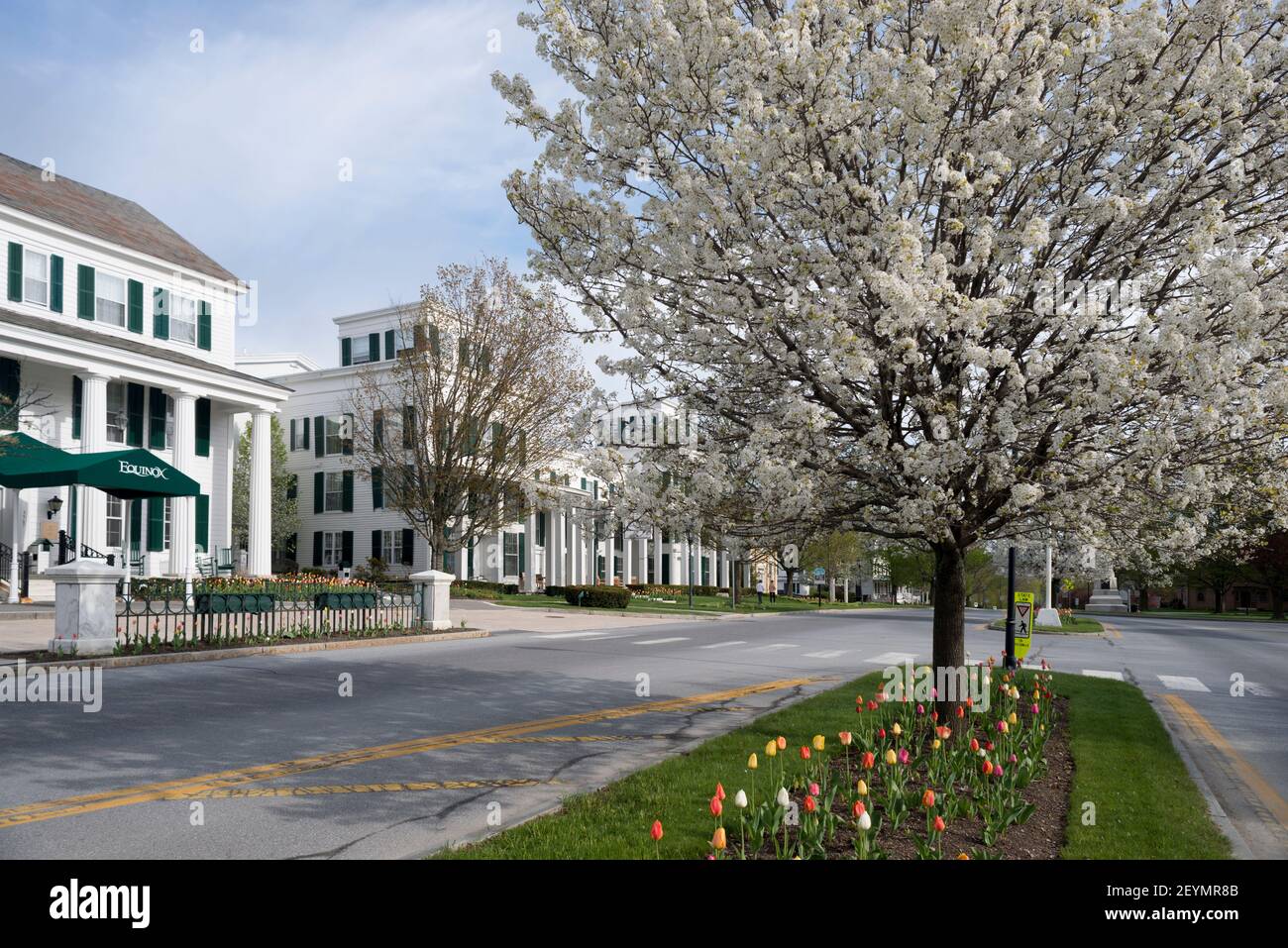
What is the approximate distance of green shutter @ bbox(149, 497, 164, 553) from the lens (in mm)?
29406

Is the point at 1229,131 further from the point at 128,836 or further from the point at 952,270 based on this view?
the point at 128,836

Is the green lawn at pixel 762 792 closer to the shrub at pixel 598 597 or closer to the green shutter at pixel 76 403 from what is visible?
the green shutter at pixel 76 403

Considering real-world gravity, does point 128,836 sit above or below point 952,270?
below

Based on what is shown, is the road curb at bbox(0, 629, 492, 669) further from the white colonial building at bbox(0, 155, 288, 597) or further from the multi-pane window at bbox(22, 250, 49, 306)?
the multi-pane window at bbox(22, 250, 49, 306)

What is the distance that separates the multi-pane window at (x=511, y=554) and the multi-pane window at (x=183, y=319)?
18.5m

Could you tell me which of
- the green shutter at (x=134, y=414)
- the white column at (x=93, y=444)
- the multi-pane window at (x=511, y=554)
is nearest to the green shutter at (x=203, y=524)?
the green shutter at (x=134, y=414)

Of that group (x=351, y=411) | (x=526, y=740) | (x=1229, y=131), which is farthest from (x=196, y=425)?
(x=1229, y=131)

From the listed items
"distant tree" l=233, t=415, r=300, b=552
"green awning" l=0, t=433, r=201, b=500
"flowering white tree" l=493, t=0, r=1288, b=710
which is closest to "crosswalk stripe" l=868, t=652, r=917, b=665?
"flowering white tree" l=493, t=0, r=1288, b=710

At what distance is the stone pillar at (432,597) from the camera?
22.7m

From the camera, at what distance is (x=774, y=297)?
755 centimetres

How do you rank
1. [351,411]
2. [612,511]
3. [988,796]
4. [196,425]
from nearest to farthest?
1. [988,796]
2. [612,511]
3. [196,425]
4. [351,411]

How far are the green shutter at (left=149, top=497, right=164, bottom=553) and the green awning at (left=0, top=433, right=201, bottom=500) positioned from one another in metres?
9.21

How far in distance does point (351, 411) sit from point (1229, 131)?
38419 mm

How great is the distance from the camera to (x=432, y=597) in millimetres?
22828
